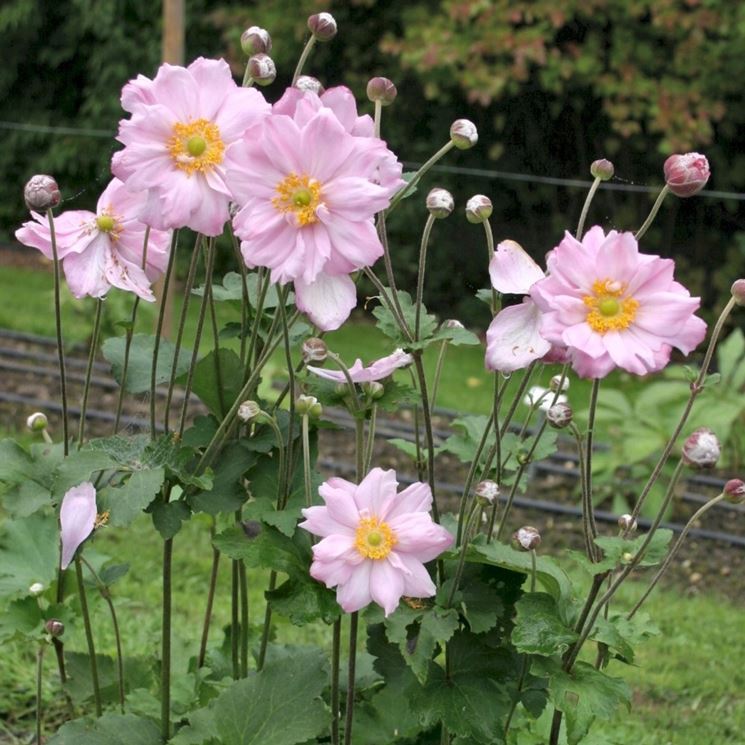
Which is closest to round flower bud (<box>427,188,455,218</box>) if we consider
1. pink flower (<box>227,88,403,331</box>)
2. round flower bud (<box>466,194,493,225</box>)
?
round flower bud (<box>466,194,493,225</box>)

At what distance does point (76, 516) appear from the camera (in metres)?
1.31

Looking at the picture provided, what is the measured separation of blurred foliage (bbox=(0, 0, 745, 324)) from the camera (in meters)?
6.00

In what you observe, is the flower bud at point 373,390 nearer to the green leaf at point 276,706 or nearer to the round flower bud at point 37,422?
the green leaf at point 276,706

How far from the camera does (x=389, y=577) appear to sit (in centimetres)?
121

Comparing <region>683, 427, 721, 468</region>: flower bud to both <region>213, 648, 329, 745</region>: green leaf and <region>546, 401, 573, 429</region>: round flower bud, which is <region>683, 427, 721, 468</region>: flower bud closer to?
<region>546, 401, 573, 429</region>: round flower bud

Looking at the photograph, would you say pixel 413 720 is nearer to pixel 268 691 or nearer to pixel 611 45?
pixel 268 691

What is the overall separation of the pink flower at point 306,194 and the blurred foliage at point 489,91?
495 centimetres

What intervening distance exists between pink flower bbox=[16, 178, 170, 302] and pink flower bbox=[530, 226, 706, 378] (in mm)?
430

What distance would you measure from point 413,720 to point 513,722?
0.90 ft

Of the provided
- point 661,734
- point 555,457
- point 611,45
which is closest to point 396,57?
point 611,45

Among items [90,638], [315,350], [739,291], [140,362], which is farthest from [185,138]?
[90,638]

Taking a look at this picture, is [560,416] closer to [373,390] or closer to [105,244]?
[373,390]

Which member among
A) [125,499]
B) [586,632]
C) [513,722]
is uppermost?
[125,499]

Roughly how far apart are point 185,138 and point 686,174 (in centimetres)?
48
